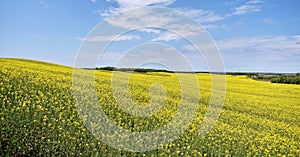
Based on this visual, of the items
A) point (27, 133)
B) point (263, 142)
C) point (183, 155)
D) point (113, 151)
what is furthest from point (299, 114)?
point (27, 133)

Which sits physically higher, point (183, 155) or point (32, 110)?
point (32, 110)

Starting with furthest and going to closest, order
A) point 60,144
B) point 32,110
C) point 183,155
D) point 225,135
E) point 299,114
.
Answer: point 299,114
point 225,135
point 32,110
point 183,155
point 60,144

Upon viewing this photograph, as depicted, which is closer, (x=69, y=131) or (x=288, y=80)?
(x=69, y=131)

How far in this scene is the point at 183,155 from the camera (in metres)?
9.74

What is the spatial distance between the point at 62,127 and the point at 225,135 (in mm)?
6328

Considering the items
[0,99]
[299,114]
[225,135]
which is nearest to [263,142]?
[225,135]

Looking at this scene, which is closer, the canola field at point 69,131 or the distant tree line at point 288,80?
the canola field at point 69,131

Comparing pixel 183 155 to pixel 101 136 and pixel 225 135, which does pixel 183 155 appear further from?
pixel 225 135

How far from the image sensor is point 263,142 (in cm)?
1335

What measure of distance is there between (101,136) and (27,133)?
2061 mm

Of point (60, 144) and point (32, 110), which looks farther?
point (32, 110)

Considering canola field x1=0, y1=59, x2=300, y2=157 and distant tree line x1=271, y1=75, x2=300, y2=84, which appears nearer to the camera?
canola field x1=0, y1=59, x2=300, y2=157

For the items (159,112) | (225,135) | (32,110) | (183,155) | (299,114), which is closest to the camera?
(183,155)

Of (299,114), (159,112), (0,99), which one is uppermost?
(0,99)
